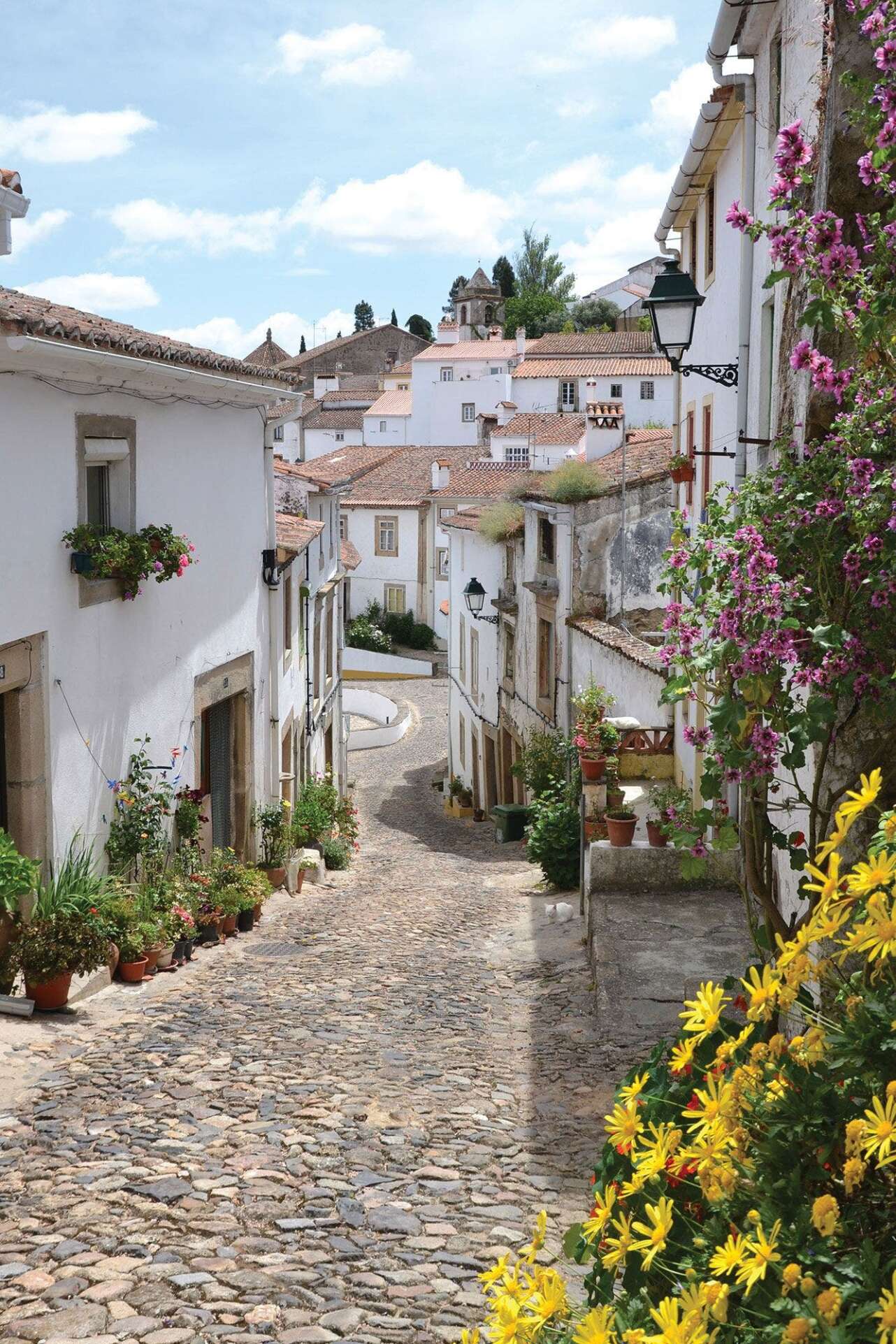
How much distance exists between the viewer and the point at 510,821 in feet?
71.4

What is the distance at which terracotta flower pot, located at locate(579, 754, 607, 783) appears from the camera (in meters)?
12.7

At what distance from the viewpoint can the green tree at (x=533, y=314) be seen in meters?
79.1

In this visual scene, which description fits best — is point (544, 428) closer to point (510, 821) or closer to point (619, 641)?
point (510, 821)

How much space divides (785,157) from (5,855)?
233 inches

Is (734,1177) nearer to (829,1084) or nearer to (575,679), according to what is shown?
(829,1084)

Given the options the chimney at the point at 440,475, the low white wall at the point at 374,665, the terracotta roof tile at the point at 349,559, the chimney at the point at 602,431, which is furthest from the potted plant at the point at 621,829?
the chimney at the point at 440,475

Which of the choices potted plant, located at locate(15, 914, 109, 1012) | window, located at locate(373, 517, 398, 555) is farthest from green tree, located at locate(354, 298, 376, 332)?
potted plant, located at locate(15, 914, 109, 1012)

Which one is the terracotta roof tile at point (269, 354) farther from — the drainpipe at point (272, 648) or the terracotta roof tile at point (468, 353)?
the drainpipe at point (272, 648)

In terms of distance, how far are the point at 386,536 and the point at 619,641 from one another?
1371 inches

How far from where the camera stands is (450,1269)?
4.82 metres

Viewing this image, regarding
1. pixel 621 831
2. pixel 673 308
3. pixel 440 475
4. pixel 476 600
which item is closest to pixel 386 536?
pixel 440 475

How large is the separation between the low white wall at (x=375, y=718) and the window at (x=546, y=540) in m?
16.9

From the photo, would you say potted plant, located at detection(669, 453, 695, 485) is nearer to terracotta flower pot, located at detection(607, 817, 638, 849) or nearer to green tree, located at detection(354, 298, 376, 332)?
Result: terracotta flower pot, located at detection(607, 817, 638, 849)

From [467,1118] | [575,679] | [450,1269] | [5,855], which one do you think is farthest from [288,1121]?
[575,679]
